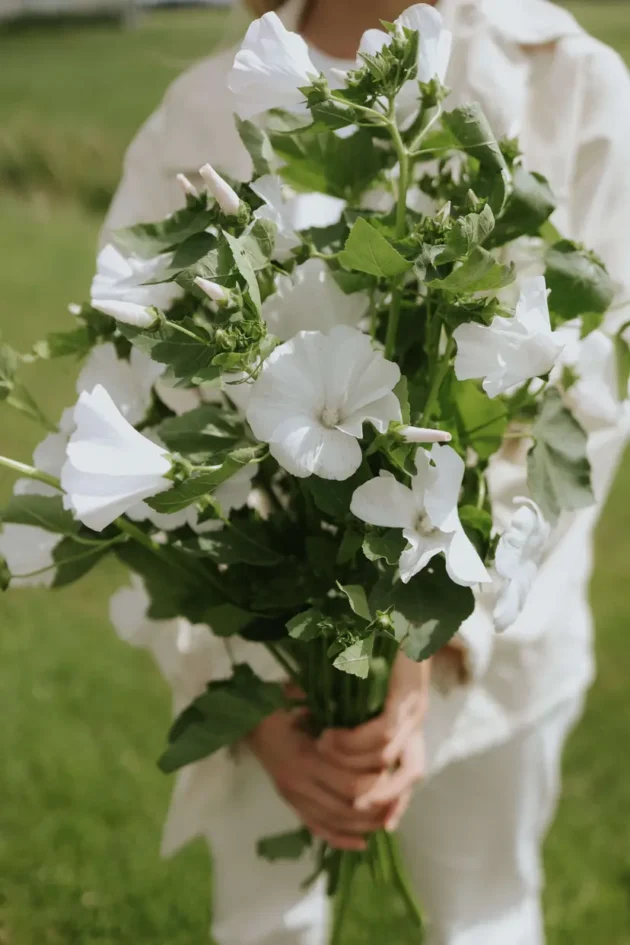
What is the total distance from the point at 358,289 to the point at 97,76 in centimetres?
177

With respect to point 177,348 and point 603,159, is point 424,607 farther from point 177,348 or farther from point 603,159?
point 603,159

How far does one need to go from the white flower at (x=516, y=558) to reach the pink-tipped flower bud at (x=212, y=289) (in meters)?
0.15

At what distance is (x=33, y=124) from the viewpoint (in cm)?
195

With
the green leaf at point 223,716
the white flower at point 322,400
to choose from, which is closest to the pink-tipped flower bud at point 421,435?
the white flower at point 322,400

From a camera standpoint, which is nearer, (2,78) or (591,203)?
(591,203)

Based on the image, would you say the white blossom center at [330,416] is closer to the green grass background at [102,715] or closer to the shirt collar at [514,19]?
the green grass background at [102,715]

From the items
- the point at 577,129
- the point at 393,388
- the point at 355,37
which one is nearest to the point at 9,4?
the point at 355,37

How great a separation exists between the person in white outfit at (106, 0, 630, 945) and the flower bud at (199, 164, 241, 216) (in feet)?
0.35

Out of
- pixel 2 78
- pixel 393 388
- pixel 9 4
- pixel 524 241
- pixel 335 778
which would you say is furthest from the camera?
pixel 2 78

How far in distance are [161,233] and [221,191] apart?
0.07 m

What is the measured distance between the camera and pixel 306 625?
356 mm

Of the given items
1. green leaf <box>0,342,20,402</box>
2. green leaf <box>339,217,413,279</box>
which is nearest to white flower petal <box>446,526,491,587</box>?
green leaf <box>339,217,413,279</box>

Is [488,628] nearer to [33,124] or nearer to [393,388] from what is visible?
[393,388]

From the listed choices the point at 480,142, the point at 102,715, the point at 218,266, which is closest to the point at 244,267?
the point at 218,266
